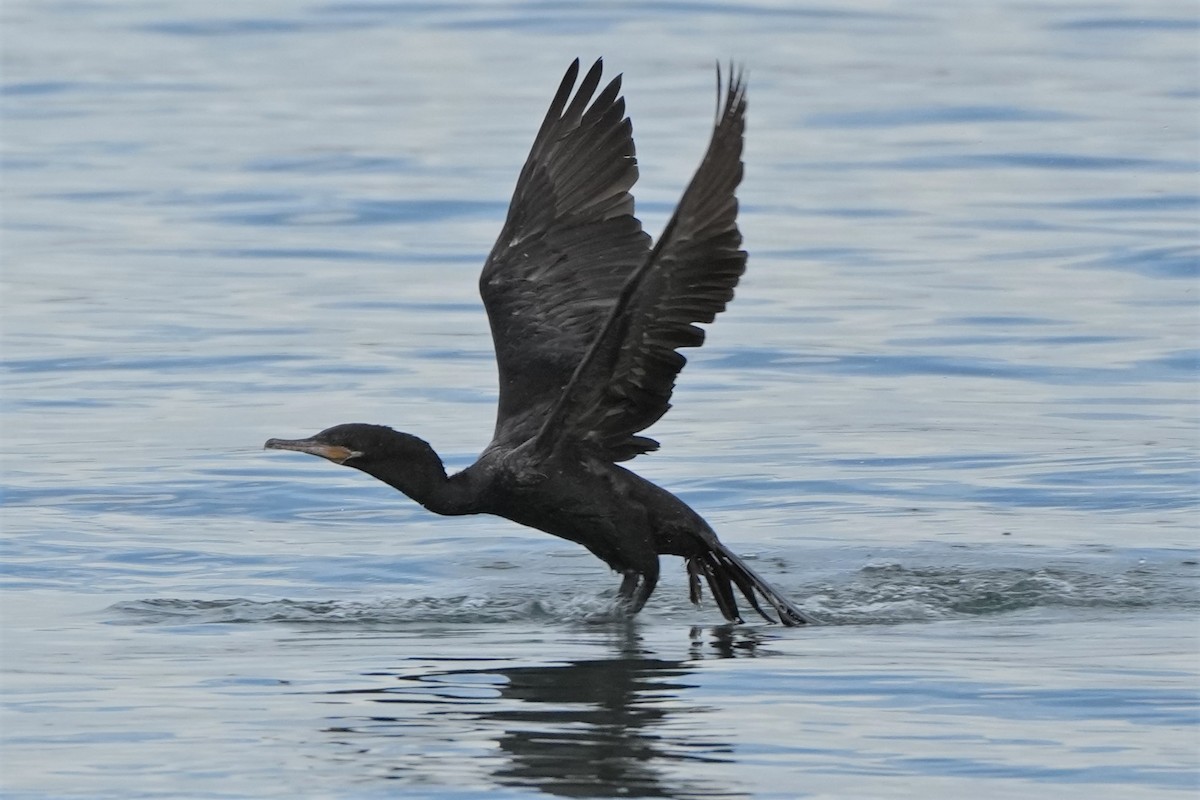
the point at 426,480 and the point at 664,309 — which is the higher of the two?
the point at 664,309

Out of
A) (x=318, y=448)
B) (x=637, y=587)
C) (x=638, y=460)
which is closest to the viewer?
(x=318, y=448)

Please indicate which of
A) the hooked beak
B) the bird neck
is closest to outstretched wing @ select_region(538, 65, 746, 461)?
the bird neck

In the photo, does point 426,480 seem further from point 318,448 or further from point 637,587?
point 637,587

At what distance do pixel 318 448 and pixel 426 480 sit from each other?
492 millimetres

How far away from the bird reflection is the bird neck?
1102 millimetres

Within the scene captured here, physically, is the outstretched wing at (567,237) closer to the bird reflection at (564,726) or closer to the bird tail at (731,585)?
the bird tail at (731,585)

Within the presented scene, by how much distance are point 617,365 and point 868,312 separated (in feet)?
20.7

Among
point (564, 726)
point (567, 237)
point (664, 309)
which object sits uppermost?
point (567, 237)

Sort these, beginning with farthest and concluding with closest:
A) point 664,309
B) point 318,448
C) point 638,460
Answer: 1. point 638,460
2. point 318,448
3. point 664,309

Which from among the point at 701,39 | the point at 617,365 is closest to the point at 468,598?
the point at 617,365

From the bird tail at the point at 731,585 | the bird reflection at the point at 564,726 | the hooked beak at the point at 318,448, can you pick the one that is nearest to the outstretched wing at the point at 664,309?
the bird tail at the point at 731,585

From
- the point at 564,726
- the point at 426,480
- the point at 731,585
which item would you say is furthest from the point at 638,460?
the point at 564,726

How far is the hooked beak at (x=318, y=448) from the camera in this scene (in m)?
8.42

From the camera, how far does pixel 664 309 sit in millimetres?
8320
